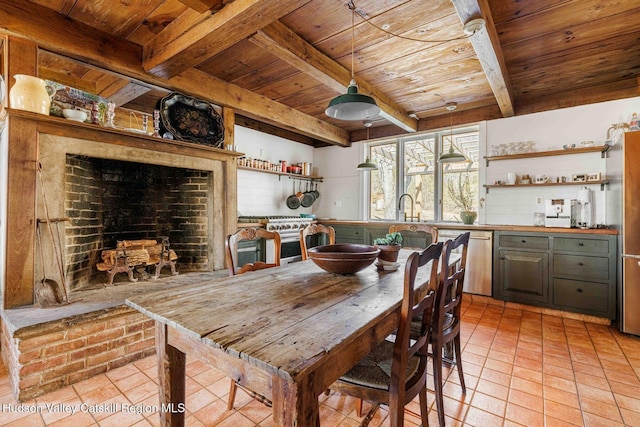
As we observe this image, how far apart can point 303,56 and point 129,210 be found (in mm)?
2344

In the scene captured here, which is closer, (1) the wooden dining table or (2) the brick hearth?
(1) the wooden dining table

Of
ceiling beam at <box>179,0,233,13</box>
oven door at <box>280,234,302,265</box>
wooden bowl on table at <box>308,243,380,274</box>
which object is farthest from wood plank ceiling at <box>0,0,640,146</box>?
oven door at <box>280,234,302,265</box>

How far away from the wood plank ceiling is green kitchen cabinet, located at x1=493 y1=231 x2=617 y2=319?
163 centimetres

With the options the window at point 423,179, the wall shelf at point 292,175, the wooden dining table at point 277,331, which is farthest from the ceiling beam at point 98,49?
the window at point 423,179

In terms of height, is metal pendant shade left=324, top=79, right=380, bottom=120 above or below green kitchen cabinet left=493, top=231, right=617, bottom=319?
above

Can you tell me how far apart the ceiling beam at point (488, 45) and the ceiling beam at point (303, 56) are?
3.81 feet

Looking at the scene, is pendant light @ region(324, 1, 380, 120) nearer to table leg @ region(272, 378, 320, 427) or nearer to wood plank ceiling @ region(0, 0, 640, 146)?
wood plank ceiling @ region(0, 0, 640, 146)

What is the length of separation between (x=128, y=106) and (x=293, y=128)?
1.95 meters

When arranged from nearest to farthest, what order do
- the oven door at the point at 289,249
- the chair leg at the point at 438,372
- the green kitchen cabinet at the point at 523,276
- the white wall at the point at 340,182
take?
the chair leg at the point at 438,372 < the green kitchen cabinet at the point at 523,276 < the oven door at the point at 289,249 < the white wall at the point at 340,182

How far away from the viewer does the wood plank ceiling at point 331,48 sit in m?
2.00

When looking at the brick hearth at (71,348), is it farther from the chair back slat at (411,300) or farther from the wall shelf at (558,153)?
the wall shelf at (558,153)

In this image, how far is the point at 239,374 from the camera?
897 millimetres

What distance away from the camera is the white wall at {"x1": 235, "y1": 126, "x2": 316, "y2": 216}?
14.4 ft

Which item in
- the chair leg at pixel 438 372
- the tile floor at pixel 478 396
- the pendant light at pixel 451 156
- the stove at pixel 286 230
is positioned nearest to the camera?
the chair leg at pixel 438 372
